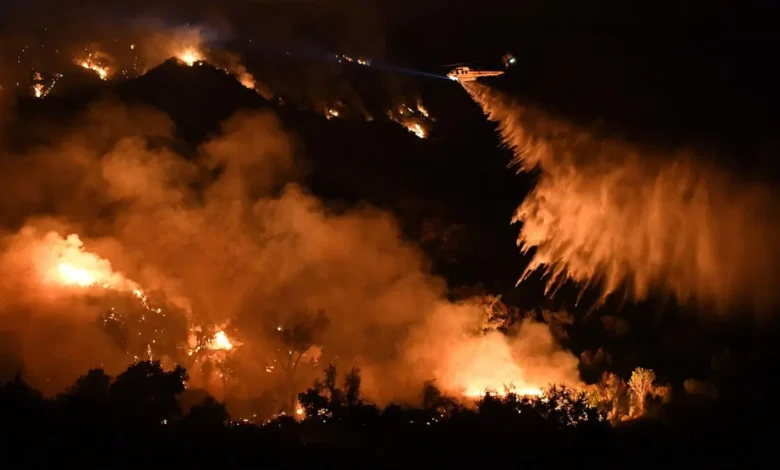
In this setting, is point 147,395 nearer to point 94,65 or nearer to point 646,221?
point 646,221

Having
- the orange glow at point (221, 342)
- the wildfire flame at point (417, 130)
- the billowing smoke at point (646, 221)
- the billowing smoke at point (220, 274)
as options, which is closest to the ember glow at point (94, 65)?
the billowing smoke at point (220, 274)

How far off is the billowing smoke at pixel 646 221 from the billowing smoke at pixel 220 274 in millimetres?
3630

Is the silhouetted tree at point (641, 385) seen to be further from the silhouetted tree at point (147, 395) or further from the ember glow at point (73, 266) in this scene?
the ember glow at point (73, 266)

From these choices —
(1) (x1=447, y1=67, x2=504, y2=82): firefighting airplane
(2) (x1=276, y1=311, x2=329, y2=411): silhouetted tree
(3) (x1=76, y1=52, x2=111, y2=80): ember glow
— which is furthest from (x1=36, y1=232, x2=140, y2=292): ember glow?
(1) (x1=447, y1=67, x2=504, y2=82): firefighting airplane

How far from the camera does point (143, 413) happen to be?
1250cm

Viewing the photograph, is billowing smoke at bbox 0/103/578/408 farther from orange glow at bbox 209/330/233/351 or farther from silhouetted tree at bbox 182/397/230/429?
silhouetted tree at bbox 182/397/230/429

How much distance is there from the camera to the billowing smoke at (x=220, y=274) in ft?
75.6

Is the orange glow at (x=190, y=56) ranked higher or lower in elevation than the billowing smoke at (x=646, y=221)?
higher

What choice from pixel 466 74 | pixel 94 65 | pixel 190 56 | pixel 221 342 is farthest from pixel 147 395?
pixel 190 56

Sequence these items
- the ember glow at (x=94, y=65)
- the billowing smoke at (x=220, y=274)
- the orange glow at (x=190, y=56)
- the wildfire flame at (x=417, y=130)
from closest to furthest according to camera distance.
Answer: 1. the billowing smoke at (x=220, y=274)
2. the ember glow at (x=94, y=65)
3. the wildfire flame at (x=417, y=130)
4. the orange glow at (x=190, y=56)

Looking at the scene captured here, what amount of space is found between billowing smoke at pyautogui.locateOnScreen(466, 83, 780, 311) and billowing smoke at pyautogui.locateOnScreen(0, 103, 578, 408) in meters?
3.63

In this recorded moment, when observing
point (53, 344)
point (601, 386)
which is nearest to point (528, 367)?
point (601, 386)

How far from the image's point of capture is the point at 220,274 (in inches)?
1104

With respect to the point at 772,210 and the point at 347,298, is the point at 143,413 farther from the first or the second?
the point at 347,298
